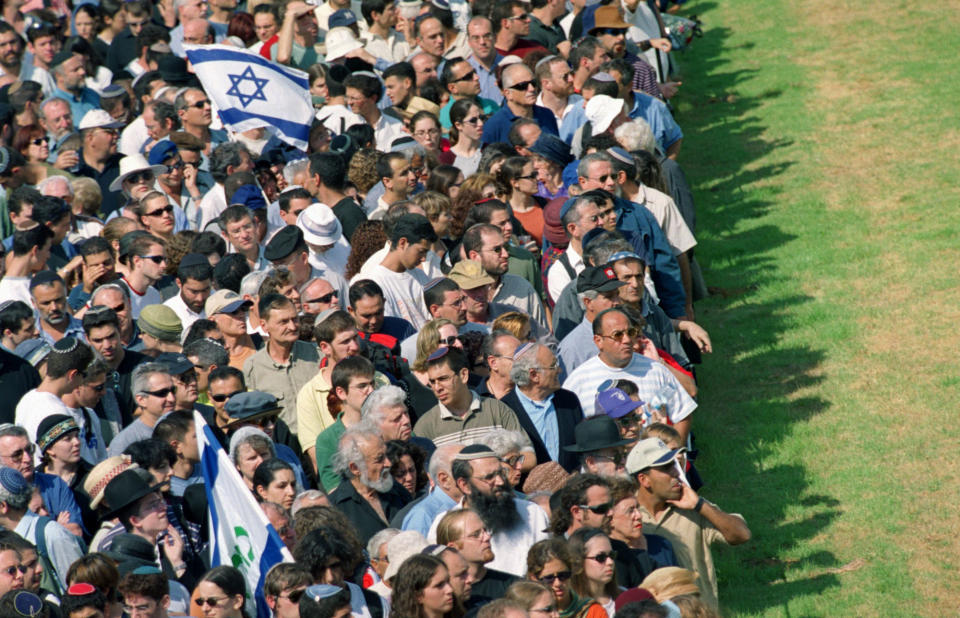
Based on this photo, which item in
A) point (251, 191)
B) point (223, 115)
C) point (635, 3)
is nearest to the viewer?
point (251, 191)

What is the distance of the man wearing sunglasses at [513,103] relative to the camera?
1407cm

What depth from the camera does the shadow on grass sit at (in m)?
10.4

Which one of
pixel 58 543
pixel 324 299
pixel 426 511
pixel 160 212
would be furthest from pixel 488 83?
pixel 58 543

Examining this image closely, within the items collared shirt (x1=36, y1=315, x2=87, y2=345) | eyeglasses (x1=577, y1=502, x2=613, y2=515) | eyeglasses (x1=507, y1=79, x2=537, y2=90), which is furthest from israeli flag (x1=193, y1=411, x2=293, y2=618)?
eyeglasses (x1=507, y1=79, x2=537, y2=90)

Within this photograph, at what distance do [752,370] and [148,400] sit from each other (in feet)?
21.7

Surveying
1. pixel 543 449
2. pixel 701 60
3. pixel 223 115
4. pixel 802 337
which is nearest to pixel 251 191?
pixel 223 115

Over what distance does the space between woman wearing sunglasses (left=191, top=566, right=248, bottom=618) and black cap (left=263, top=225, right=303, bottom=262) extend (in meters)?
4.02

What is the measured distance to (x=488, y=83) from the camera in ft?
51.5

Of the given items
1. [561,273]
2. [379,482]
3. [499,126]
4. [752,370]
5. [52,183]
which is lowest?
[752,370]

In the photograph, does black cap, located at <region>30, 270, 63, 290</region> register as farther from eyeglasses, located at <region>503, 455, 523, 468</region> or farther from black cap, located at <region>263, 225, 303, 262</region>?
eyeglasses, located at <region>503, 455, 523, 468</region>

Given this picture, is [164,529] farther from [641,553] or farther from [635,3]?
[635,3]

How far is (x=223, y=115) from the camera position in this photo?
13.9m

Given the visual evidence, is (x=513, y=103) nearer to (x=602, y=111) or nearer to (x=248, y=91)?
(x=602, y=111)

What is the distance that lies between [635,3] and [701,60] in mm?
6836
